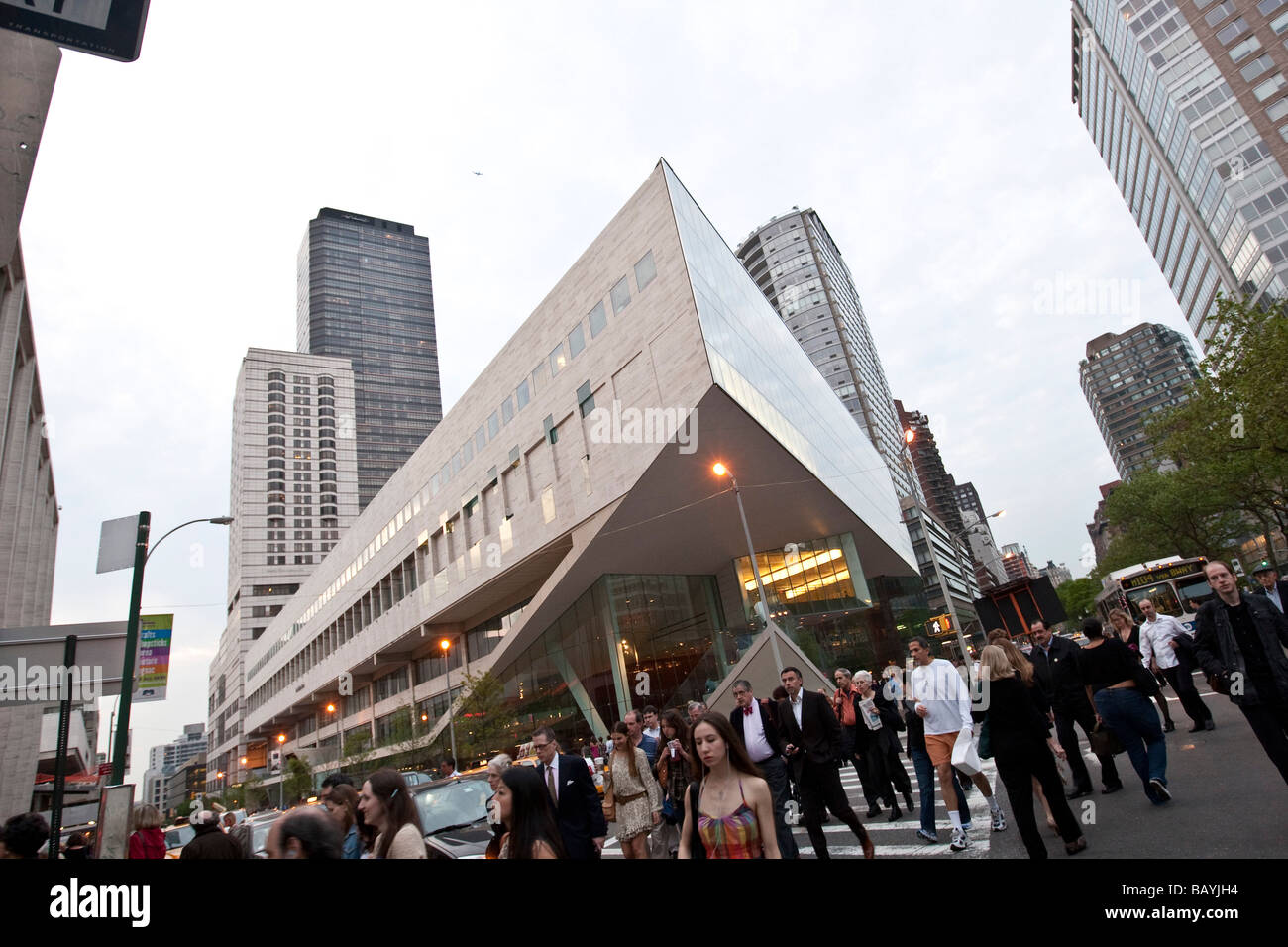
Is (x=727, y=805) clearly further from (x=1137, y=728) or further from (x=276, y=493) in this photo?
(x=276, y=493)

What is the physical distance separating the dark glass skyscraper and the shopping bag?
129904mm

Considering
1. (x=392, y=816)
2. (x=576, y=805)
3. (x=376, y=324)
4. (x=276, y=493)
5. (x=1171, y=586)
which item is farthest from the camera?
(x=376, y=324)

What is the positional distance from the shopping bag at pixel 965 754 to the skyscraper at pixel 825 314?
108 metres

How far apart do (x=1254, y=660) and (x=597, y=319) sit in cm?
2675

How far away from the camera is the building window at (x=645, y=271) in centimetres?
2700

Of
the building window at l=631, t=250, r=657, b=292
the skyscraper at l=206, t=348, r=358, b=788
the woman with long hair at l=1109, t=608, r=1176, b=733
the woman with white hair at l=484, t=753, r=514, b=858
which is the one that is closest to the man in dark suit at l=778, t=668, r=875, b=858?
the woman with white hair at l=484, t=753, r=514, b=858

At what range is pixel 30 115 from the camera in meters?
7.94

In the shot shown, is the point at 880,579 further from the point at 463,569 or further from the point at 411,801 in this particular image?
the point at 411,801

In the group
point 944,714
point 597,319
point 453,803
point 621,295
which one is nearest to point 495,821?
point 453,803

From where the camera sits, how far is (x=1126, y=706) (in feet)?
23.2

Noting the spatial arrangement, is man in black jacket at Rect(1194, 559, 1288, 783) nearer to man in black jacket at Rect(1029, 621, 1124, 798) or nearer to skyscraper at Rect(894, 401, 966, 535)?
man in black jacket at Rect(1029, 621, 1124, 798)

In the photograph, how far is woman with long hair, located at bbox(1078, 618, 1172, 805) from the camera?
6879 millimetres

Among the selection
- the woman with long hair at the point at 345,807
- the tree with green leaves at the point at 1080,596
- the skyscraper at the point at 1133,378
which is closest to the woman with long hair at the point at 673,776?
the woman with long hair at the point at 345,807
